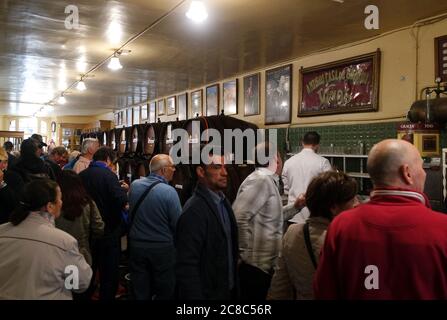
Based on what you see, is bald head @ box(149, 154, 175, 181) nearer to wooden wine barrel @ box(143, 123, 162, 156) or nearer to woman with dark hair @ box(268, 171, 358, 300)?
woman with dark hair @ box(268, 171, 358, 300)

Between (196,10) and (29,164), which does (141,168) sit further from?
(196,10)

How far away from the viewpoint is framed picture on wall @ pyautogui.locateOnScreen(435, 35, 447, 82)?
13.4 feet

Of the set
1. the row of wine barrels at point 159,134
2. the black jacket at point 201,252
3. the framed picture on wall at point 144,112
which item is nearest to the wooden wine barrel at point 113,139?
the row of wine barrels at point 159,134

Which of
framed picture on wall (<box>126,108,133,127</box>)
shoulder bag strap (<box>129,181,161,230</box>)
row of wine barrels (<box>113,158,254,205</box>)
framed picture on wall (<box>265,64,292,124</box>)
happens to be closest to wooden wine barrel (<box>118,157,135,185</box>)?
row of wine barrels (<box>113,158,254,205</box>)

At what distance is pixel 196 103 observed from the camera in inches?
365

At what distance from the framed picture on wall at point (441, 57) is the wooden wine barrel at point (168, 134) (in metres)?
3.07

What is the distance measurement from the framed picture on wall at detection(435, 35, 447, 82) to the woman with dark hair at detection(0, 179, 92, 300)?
379 cm

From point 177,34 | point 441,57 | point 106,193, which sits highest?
point 177,34

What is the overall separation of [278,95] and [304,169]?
7.93 feet

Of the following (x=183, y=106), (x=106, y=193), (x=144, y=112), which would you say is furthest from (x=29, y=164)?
(x=144, y=112)

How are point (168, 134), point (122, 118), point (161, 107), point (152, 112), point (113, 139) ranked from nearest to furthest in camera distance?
point (168, 134) → point (113, 139) → point (161, 107) → point (152, 112) → point (122, 118)

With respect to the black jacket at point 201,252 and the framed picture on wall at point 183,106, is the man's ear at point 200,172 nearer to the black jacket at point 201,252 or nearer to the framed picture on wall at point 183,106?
the black jacket at point 201,252

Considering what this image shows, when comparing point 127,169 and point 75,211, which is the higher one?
point 127,169
